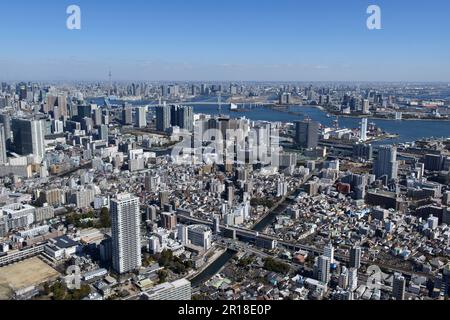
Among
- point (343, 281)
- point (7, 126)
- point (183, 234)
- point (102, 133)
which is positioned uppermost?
point (7, 126)

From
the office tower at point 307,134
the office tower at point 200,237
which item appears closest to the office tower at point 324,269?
the office tower at point 200,237

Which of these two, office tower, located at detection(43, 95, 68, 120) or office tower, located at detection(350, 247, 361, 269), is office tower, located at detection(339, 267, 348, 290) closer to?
office tower, located at detection(350, 247, 361, 269)

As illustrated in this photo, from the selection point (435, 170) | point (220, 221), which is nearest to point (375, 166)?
point (435, 170)

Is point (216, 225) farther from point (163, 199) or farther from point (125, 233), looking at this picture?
point (125, 233)

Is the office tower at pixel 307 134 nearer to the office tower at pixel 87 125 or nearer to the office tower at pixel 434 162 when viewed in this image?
the office tower at pixel 434 162

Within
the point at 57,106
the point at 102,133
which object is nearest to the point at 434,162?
the point at 102,133
